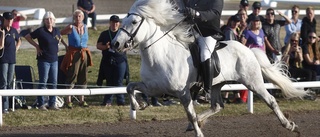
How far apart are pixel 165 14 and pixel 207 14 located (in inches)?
24.9

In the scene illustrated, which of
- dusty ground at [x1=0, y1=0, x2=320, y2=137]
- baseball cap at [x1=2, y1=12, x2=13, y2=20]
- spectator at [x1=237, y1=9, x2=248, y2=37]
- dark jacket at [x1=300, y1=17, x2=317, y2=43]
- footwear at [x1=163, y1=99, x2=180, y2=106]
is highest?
baseball cap at [x1=2, y1=12, x2=13, y2=20]

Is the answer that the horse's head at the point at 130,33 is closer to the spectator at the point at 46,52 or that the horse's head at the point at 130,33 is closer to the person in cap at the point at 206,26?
the person in cap at the point at 206,26

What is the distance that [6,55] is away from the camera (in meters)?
15.4

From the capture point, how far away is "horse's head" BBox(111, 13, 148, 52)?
11734 millimetres

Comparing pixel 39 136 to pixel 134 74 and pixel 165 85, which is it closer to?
pixel 165 85

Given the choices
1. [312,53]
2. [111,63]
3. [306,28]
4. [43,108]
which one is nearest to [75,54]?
[111,63]

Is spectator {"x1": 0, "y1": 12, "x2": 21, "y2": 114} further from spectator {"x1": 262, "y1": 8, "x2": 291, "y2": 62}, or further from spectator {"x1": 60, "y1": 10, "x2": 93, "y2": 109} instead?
spectator {"x1": 262, "y1": 8, "x2": 291, "y2": 62}

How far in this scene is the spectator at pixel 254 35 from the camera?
56.9ft

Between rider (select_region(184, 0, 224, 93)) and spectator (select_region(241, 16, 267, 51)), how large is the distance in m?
4.43

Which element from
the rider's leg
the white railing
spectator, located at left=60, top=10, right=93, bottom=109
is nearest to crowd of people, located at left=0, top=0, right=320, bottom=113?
spectator, located at left=60, top=10, right=93, bottom=109

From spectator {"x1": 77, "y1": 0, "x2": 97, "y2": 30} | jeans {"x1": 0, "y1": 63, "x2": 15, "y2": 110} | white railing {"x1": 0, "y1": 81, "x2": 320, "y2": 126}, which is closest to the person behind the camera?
white railing {"x1": 0, "y1": 81, "x2": 320, "y2": 126}

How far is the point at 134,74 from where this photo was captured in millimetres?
20844

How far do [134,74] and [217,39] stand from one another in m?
7.94

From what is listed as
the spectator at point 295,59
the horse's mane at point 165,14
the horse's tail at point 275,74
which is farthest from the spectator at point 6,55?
the spectator at point 295,59
